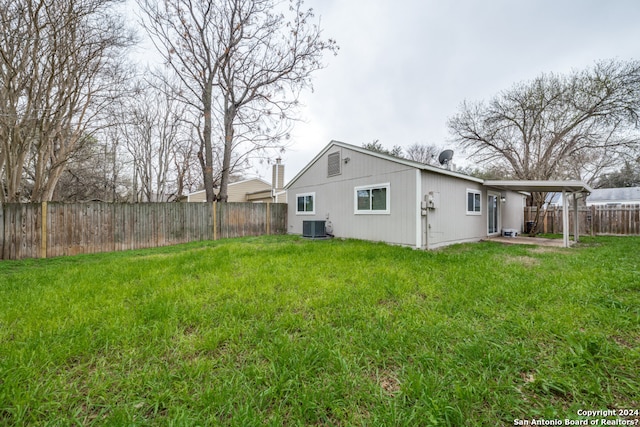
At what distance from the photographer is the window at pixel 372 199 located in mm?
8117

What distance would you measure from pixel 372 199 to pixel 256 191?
13310 mm

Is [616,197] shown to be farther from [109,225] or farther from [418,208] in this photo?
[109,225]

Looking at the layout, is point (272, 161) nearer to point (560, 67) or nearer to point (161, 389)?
point (161, 389)

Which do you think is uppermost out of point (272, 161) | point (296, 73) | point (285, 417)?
point (296, 73)

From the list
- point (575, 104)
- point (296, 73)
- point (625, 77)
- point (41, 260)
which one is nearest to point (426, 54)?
point (296, 73)

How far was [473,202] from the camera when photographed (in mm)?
9555

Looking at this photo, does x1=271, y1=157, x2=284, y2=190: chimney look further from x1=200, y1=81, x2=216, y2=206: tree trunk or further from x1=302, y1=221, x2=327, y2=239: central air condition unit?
x1=302, y1=221, x2=327, y2=239: central air condition unit

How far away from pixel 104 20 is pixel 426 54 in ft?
35.7

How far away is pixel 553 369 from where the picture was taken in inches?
73.4

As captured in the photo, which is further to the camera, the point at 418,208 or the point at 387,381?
the point at 418,208

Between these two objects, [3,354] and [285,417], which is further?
[3,354]

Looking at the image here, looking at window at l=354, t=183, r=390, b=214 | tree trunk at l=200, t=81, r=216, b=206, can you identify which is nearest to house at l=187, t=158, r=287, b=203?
tree trunk at l=200, t=81, r=216, b=206

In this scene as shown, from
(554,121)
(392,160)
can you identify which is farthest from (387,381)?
(554,121)

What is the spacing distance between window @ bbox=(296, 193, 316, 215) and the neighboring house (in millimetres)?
24915
